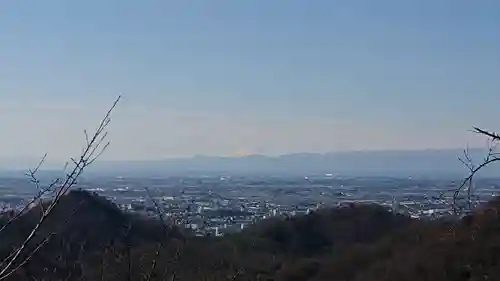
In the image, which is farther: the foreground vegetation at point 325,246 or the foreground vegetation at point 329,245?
the foreground vegetation at point 329,245

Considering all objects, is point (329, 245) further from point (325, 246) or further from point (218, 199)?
point (218, 199)

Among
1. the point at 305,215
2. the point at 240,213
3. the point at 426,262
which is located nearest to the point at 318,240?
the point at 305,215

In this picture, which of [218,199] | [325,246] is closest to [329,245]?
[325,246]

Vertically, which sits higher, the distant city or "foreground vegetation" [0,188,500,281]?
the distant city

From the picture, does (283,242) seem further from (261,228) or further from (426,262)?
(426,262)

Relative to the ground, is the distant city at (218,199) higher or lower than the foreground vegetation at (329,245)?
higher

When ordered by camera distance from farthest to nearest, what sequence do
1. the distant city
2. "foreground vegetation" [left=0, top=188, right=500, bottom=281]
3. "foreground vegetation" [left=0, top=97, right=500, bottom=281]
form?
"foreground vegetation" [left=0, top=188, right=500, bottom=281] → "foreground vegetation" [left=0, top=97, right=500, bottom=281] → the distant city

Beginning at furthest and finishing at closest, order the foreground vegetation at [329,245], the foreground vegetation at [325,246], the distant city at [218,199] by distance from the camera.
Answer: the foreground vegetation at [329,245] → the foreground vegetation at [325,246] → the distant city at [218,199]

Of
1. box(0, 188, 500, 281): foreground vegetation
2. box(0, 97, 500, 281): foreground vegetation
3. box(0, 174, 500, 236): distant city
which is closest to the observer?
box(0, 174, 500, 236): distant city
